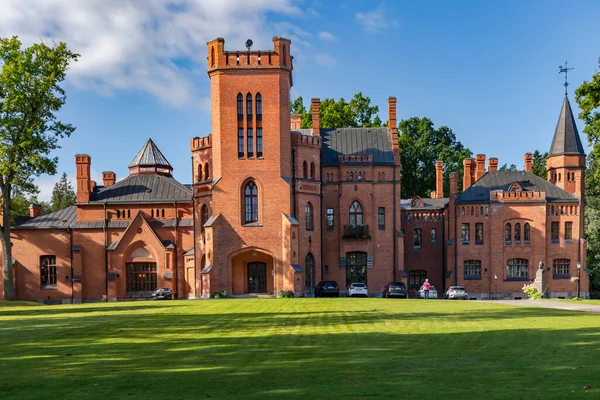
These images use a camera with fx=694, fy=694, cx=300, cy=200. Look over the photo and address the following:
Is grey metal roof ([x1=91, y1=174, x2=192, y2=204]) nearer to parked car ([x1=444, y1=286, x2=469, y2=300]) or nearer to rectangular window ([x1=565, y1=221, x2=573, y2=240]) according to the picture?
parked car ([x1=444, y1=286, x2=469, y2=300])

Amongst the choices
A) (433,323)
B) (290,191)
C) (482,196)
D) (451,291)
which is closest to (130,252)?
(290,191)

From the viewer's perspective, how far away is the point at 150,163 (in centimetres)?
5731

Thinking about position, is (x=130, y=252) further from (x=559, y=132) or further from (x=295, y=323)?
(x=559, y=132)

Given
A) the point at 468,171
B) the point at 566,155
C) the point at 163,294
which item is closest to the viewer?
the point at 163,294

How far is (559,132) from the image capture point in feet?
190

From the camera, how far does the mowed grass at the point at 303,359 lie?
10.6 meters

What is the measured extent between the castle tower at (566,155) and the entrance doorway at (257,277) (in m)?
26.8

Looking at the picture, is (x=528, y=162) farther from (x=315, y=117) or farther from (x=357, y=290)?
(x=357, y=290)

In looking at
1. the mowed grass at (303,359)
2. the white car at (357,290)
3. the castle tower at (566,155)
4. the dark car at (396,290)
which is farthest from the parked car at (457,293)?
the mowed grass at (303,359)

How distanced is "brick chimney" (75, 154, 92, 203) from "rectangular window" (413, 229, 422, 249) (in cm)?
2680

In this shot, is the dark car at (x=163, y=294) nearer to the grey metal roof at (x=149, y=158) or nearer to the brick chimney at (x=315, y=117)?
the grey metal roof at (x=149, y=158)

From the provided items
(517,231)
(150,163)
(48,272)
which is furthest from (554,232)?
(48,272)

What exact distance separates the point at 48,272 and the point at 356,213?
2300cm

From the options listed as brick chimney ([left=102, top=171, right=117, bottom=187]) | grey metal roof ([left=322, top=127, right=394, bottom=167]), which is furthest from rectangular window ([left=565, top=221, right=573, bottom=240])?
brick chimney ([left=102, top=171, right=117, bottom=187])
